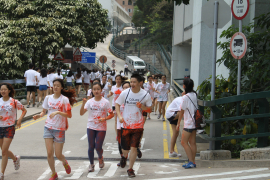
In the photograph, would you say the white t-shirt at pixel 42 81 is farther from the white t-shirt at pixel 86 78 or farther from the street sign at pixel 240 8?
the street sign at pixel 240 8

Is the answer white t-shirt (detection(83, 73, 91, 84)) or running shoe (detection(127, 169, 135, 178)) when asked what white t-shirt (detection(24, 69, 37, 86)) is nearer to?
white t-shirt (detection(83, 73, 91, 84))

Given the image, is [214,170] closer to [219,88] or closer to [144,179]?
[144,179]

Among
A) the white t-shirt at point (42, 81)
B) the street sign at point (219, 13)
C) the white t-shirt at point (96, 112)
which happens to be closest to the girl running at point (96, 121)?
the white t-shirt at point (96, 112)

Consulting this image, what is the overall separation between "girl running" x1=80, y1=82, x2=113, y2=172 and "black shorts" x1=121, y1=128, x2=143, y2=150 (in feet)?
1.60

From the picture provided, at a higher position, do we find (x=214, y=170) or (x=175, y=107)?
(x=175, y=107)

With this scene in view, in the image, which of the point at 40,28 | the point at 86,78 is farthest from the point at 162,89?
the point at 86,78

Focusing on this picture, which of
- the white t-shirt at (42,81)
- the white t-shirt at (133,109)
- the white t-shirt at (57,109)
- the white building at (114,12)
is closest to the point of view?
the white t-shirt at (57,109)

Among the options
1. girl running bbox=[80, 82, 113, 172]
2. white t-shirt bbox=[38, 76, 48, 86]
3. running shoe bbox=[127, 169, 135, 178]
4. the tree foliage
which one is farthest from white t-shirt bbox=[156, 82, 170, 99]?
Answer: the tree foliage

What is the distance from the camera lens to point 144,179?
574 centimetres

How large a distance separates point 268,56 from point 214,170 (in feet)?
9.18

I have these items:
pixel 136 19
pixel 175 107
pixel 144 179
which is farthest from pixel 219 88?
pixel 136 19

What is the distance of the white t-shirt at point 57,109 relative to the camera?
5.82 m

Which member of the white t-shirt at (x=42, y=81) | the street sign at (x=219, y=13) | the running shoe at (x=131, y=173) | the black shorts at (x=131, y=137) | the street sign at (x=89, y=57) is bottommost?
the running shoe at (x=131, y=173)

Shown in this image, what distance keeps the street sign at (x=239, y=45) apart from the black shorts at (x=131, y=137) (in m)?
2.43
